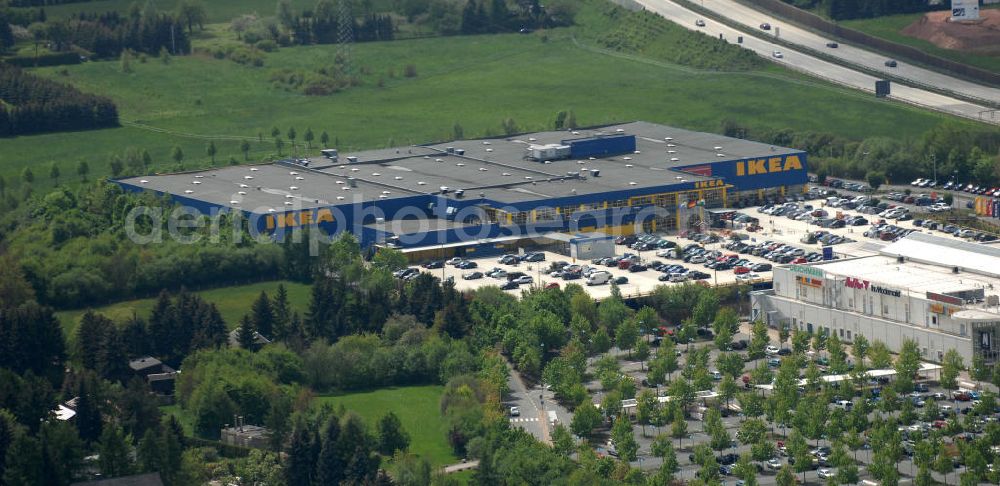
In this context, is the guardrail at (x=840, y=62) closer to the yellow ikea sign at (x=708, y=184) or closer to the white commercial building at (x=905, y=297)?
the yellow ikea sign at (x=708, y=184)

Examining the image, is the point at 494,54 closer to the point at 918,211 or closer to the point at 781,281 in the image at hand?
the point at 918,211

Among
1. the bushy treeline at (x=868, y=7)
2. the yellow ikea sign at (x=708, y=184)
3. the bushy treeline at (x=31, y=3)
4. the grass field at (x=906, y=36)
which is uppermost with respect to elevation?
the bushy treeline at (x=31, y=3)

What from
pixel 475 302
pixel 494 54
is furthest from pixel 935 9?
pixel 475 302

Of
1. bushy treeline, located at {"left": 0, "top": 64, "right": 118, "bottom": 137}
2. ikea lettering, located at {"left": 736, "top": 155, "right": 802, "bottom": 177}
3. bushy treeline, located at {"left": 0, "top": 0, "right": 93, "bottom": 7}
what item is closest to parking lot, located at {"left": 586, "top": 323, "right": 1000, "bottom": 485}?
ikea lettering, located at {"left": 736, "top": 155, "right": 802, "bottom": 177}

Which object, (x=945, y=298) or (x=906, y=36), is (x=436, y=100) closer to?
(x=906, y=36)

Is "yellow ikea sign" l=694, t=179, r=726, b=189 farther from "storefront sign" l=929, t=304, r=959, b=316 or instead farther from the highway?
"storefront sign" l=929, t=304, r=959, b=316

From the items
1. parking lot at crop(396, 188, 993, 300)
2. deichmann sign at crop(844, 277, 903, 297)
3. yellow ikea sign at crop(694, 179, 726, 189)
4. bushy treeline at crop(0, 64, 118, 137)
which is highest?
bushy treeline at crop(0, 64, 118, 137)

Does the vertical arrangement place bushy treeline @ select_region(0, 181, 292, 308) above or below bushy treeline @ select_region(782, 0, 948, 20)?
below

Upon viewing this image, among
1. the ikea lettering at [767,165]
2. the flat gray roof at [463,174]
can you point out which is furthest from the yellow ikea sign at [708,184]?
the ikea lettering at [767,165]
